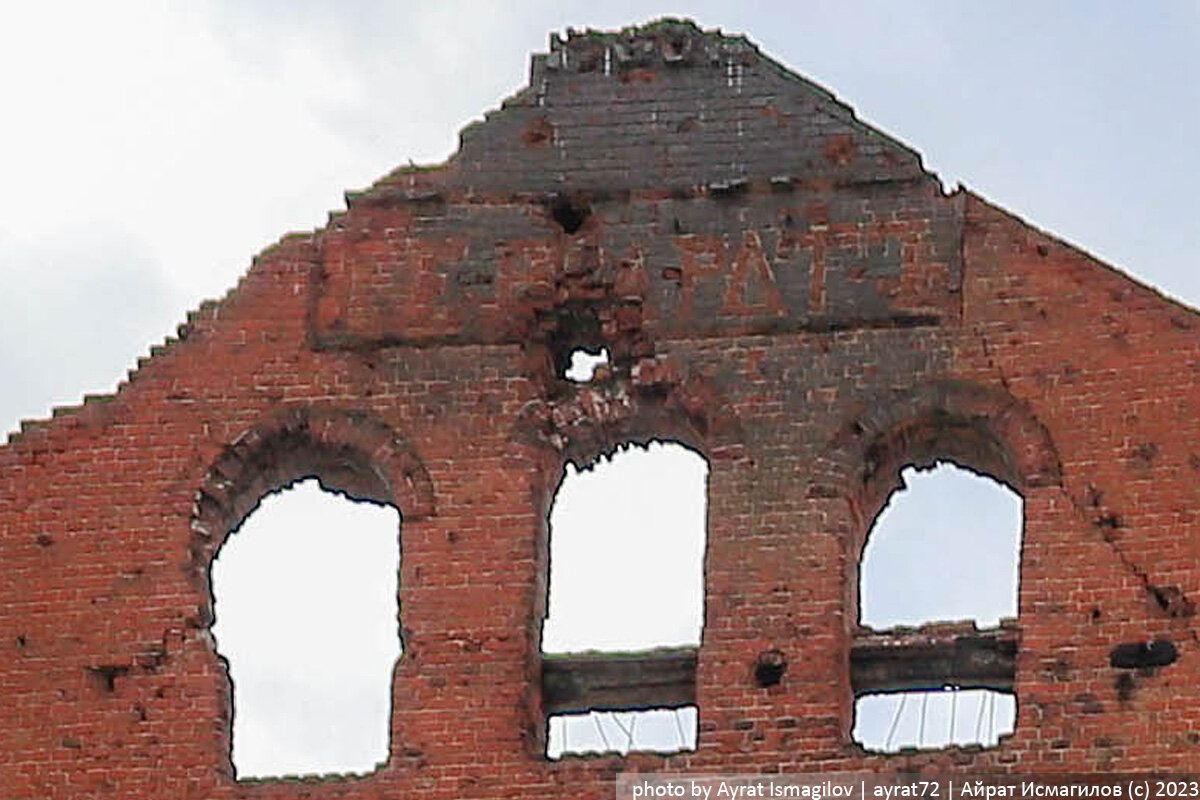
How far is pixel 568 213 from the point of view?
27703mm

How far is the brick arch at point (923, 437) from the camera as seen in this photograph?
87.4 ft

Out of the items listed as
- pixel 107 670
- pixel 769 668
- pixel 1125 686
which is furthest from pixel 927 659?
pixel 107 670

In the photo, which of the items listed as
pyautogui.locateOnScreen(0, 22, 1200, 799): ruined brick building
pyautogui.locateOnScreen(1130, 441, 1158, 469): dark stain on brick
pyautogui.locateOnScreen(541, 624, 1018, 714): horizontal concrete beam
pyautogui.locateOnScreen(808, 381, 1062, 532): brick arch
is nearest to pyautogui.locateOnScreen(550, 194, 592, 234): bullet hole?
pyautogui.locateOnScreen(0, 22, 1200, 799): ruined brick building

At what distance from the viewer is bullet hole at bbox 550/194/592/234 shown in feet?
90.8

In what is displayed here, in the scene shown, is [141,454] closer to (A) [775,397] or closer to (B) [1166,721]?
(A) [775,397]

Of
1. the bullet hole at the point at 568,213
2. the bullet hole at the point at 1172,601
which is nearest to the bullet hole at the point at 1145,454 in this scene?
the bullet hole at the point at 1172,601

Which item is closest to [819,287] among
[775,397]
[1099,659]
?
[775,397]

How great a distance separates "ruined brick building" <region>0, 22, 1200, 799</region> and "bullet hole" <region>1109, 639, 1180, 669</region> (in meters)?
0.02

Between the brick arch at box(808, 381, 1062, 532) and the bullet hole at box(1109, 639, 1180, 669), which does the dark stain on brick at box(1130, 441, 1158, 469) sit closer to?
the brick arch at box(808, 381, 1062, 532)

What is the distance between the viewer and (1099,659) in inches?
1020

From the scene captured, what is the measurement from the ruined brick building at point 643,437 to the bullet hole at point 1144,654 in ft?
0.07

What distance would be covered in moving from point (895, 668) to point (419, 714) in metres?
2.14

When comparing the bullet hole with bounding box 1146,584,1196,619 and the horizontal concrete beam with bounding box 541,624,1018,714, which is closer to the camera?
the bullet hole with bounding box 1146,584,1196,619

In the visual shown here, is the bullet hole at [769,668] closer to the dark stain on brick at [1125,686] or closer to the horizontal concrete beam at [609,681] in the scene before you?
the horizontal concrete beam at [609,681]
